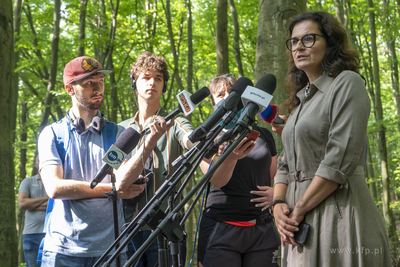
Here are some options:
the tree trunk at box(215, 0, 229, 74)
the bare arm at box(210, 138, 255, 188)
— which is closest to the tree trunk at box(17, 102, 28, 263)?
the tree trunk at box(215, 0, 229, 74)

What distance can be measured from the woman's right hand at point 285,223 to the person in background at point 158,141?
94 cm

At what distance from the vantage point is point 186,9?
11.3 metres

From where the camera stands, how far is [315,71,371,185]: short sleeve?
2.00 metres

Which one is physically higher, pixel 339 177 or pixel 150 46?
pixel 150 46

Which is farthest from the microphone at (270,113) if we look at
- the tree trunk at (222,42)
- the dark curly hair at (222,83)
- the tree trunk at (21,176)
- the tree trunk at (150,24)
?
the tree trunk at (21,176)

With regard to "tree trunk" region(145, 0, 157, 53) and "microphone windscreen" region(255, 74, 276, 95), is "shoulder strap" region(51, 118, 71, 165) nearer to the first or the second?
"microphone windscreen" region(255, 74, 276, 95)

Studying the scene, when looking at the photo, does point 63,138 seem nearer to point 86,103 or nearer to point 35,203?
point 86,103

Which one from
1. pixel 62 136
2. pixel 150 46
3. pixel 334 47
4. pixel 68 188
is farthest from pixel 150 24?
pixel 334 47

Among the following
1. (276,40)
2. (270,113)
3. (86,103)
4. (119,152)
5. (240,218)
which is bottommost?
(240,218)

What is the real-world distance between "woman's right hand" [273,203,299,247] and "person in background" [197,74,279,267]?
2.23ft

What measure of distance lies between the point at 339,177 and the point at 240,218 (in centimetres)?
129

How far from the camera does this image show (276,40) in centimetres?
409

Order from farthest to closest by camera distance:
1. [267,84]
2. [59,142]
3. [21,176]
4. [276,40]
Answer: [21,176], [276,40], [59,142], [267,84]

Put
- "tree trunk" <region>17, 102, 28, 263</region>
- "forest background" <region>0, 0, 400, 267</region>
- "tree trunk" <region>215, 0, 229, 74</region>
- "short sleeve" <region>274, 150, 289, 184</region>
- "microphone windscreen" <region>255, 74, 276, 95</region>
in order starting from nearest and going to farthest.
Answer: "microphone windscreen" <region>255, 74, 276, 95</region>, "short sleeve" <region>274, 150, 289, 184</region>, "forest background" <region>0, 0, 400, 267</region>, "tree trunk" <region>215, 0, 229, 74</region>, "tree trunk" <region>17, 102, 28, 263</region>
